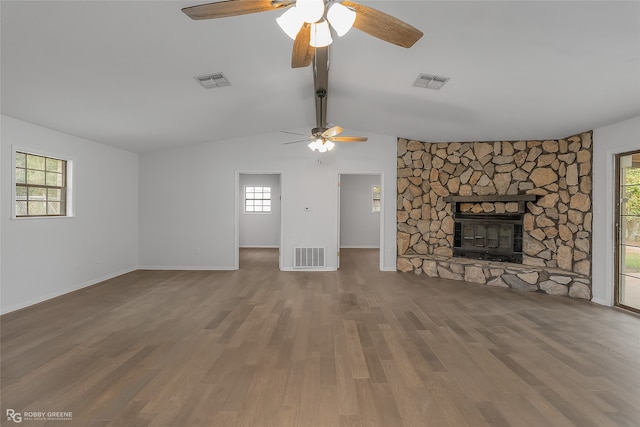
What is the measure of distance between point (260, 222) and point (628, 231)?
795 cm

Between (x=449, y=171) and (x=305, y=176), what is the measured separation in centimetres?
280

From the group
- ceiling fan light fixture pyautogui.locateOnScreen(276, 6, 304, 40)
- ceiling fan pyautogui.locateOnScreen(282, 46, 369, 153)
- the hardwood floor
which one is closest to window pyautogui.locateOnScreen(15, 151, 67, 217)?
the hardwood floor

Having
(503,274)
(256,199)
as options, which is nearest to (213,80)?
(503,274)

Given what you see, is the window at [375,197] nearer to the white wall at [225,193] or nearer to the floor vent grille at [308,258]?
the white wall at [225,193]

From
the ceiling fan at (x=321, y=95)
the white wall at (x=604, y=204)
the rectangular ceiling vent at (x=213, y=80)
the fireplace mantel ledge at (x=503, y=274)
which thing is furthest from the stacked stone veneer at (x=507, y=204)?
the rectangular ceiling vent at (x=213, y=80)

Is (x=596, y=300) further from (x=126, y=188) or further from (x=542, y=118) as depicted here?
(x=126, y=188)

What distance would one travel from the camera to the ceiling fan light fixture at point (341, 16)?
156cm

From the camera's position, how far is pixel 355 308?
3.93 meters

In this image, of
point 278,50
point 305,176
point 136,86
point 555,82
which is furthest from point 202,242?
point 555,82

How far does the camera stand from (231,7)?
163 centimetres

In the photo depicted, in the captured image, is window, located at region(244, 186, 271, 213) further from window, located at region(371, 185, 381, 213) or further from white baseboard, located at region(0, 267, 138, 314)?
white baseboard, located at region(0, 267, 138, 314)

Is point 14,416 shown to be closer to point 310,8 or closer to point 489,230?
point 310,8

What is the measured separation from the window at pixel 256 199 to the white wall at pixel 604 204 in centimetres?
748

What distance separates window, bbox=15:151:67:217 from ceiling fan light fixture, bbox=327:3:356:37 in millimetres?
4435
